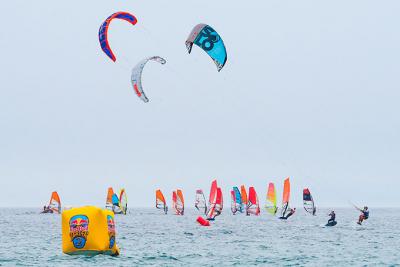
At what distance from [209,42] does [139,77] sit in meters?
4.57

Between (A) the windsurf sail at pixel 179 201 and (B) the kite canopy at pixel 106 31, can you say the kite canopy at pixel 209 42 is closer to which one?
(B) the kite canopy at pixel 106 31

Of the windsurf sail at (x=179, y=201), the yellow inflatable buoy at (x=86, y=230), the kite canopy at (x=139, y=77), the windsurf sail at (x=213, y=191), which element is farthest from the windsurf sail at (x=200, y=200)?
the yellow inflatable buoy at (x=86, y=230)

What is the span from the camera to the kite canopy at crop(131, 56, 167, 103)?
126ft

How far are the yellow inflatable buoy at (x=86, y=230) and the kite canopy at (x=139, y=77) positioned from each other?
9568mm

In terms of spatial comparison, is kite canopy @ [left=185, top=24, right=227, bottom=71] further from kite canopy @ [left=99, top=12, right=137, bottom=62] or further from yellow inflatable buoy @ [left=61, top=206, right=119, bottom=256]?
yellow inflatable buoy @ [left=61, top=206, right=119, bottom=256]

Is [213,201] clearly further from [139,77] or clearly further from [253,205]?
[139,77]

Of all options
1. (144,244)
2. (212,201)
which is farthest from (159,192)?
(144,244)

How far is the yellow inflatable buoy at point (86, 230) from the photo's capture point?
1161 inches

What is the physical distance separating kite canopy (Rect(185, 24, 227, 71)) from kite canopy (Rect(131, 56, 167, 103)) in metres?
2.42

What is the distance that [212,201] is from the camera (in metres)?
89.8

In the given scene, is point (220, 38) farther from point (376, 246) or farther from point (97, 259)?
point (376, 246)

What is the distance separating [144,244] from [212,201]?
146ft

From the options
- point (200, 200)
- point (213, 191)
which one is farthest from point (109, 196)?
point (213, 191)

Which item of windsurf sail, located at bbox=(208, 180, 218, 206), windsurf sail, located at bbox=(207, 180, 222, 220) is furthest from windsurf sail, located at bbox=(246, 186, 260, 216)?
windsurf sail, located at bbox=(208, 180, 218, 206)
